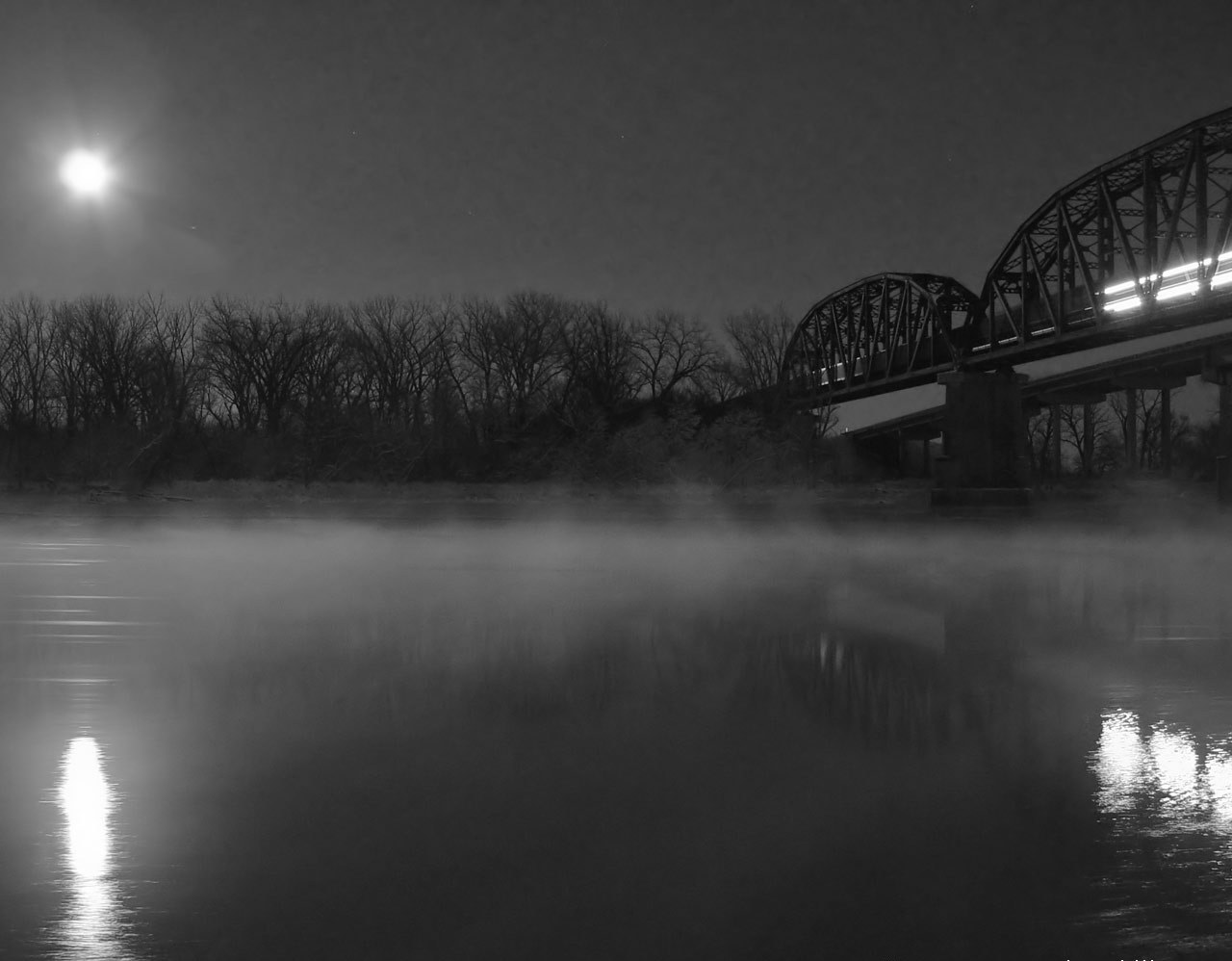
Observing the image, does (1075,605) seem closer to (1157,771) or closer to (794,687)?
(794,687)

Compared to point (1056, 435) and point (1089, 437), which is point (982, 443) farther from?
point (1089, 437)

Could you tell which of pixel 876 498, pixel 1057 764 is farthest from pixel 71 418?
pixel 1057 764

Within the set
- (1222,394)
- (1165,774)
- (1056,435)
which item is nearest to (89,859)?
(1165,774)

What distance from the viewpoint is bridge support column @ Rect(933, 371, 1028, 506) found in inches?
2090

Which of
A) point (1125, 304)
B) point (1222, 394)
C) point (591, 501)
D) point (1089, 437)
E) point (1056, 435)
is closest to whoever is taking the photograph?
point (1222, 394)

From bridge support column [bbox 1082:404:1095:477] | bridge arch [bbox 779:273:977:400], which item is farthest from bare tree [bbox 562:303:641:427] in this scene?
bridge support column [bbox 1082:404:1095:477]

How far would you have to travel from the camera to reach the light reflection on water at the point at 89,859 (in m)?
5.15

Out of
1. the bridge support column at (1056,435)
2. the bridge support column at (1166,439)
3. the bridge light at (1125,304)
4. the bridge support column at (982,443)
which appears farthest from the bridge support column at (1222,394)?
the bridge support column at (1056,435)

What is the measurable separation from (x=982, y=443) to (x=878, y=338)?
1581 centimetres

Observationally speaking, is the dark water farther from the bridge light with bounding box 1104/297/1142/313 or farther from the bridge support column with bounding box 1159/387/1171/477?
the bridge support column with bounding box 1159/387/1171/477

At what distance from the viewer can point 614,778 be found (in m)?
7.67

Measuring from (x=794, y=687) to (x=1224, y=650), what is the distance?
16.7 feet

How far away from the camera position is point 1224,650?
12.5 m

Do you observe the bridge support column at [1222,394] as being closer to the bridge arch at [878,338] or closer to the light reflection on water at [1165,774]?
the bridge arch at [878,338]
